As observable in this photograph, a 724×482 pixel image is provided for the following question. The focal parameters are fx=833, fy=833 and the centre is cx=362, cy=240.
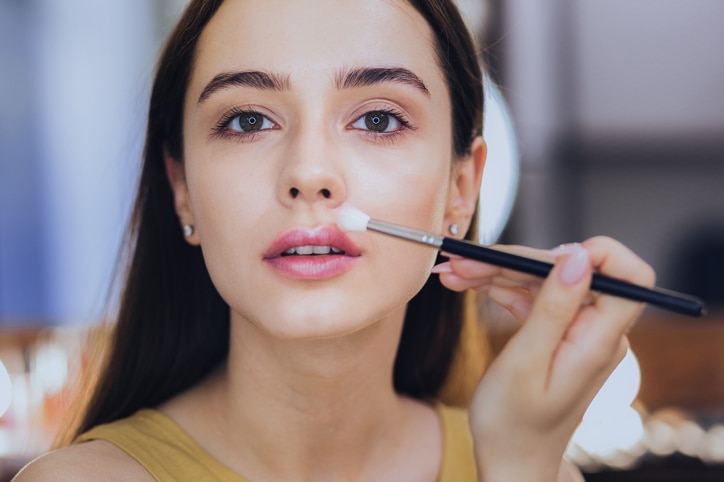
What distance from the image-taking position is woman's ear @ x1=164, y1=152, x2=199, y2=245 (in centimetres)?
119

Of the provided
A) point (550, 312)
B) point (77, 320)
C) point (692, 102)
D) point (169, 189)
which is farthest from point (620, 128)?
point (550, 312)

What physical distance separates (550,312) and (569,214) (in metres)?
2.86

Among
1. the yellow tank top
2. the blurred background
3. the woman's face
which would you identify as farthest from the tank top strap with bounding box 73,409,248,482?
the blurred background

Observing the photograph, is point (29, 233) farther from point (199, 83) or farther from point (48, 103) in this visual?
point (199, 83)

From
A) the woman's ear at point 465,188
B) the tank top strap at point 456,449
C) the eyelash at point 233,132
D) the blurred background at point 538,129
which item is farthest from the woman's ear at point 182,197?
the blurred background at point 538,129

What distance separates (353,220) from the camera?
0.89 meters

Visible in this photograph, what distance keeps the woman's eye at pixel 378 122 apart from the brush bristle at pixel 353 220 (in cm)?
16

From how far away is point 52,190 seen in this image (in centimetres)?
351

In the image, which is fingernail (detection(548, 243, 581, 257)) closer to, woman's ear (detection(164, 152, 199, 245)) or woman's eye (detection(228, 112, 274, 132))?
woman's eye (detection(228, 112, 274, 132))

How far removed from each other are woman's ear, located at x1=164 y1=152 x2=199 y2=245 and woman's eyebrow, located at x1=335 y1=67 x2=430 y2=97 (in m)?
0.30

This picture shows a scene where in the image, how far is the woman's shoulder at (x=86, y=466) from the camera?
0.98 m

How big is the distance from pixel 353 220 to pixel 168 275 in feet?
1.60

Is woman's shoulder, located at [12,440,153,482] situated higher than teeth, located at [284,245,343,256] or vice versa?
teeth, located at [284,245,343,256]

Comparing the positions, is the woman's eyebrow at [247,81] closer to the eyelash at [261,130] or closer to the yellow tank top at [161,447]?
the eyelash at [261,130]
